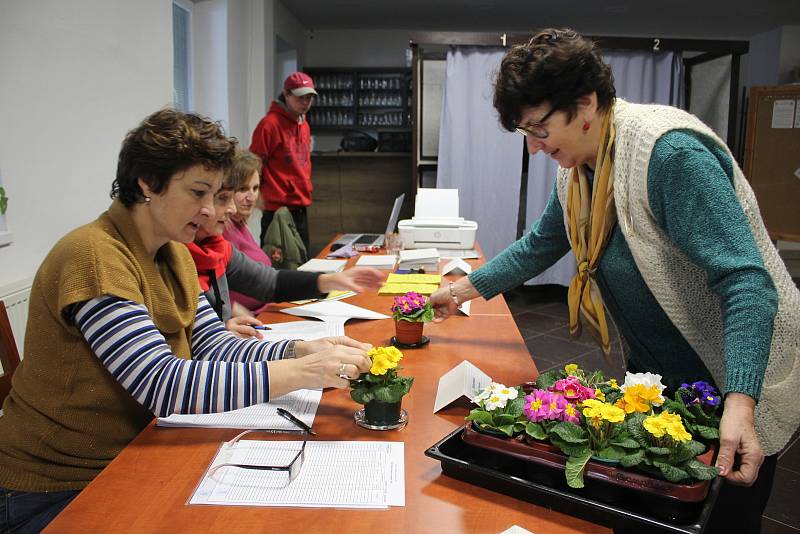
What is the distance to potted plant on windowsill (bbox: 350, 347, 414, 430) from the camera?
120 cm

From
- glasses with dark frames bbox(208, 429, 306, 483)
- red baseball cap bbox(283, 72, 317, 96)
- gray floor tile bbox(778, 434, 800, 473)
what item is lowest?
gray floor tile bbox(778, 434, 800, 473)

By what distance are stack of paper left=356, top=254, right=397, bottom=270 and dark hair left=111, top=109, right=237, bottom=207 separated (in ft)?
5.40

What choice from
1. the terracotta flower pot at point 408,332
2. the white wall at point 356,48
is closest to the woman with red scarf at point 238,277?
the terracotta flower pot at point 408,332

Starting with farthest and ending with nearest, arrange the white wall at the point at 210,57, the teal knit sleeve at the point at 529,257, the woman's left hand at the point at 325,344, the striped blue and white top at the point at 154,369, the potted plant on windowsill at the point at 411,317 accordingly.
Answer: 1. the white wall at the point at 210,57
2. the teal knit sleeve at the point at 529,257
3. the potted plant on windowsill at the point at 411,317
4. the woman's left hand at the point at 325,344
5. the striped blue and white top at the point at 154,369

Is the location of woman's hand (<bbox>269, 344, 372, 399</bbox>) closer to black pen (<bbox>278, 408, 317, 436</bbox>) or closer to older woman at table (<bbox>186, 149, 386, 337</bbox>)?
black pen (<bbox>278, 408, 317, 436</bbox>)

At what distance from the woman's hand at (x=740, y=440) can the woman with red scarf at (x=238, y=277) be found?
1.22 m

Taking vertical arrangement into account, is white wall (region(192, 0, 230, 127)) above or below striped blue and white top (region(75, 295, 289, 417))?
above

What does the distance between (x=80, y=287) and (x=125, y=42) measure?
2.63 meters

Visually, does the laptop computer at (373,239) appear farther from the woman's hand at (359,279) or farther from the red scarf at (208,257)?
the red scarf at (208,257)

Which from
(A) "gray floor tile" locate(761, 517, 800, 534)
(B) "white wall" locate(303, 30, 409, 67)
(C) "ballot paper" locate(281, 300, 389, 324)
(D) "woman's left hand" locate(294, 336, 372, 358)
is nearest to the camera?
(D) "woman's left hand" locate(294, 336, 372, 358)

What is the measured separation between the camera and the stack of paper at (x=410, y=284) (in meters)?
2.37

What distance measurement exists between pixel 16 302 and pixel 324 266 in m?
1.22

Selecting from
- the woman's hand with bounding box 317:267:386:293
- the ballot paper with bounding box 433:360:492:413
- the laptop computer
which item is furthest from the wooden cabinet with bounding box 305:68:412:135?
the ballot paper with bounding box 433:360:492:413

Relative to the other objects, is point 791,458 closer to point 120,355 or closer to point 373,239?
point 373,239
